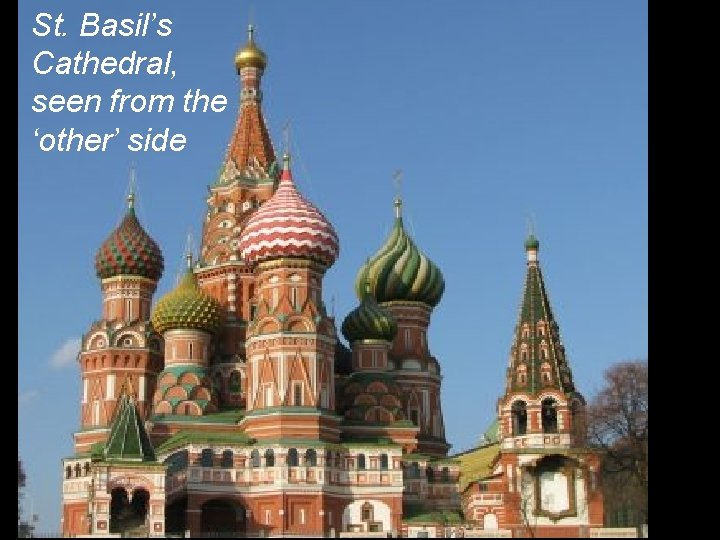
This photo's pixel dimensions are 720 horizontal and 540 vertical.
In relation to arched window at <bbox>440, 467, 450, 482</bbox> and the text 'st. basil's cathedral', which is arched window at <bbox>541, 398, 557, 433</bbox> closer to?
the text 'st. basil's cathedral'

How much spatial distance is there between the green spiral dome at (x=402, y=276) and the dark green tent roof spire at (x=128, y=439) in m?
14.1

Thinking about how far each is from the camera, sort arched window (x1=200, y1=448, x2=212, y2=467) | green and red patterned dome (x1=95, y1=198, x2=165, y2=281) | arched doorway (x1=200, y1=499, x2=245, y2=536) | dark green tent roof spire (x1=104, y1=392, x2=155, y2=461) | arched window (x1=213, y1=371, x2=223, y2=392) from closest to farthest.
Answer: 1. dark green tent roof spire (x1=104, y1=392, x2=155, y2=461)
2. arched window (x1=200, y1=448, x2=212, y2=467)
3. arched doorway (x1=200, y1=499, x2=245, y2=536)
4. arched window (x1=213, y1=371, x2=223, y2=392)
5. green and red patterned dome (x1=95, y1=198, x2=165, y2=281)

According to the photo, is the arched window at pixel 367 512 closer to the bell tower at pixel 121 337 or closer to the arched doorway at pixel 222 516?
the arched doorway at pixel 222 516

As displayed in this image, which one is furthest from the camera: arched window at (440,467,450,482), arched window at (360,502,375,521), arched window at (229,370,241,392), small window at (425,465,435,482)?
arched window at (229,370,241,392)

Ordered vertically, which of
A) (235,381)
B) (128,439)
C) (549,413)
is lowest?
(128,439)

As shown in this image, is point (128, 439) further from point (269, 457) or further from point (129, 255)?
point (129, 255)

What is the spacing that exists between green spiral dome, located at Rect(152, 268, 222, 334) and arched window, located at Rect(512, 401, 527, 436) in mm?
11500

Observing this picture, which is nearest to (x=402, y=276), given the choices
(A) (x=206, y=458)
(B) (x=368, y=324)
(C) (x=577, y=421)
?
(B) (x=368, y=324)

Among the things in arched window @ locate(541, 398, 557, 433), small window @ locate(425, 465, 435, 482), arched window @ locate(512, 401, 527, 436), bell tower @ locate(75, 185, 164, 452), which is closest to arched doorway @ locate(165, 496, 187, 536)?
bell tower @ locate(75, 185, 164, 452)

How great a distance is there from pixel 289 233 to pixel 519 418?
34.9ft

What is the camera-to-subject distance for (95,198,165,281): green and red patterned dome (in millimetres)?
46750

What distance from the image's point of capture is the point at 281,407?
4066 cm

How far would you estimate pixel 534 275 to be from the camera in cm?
4566
